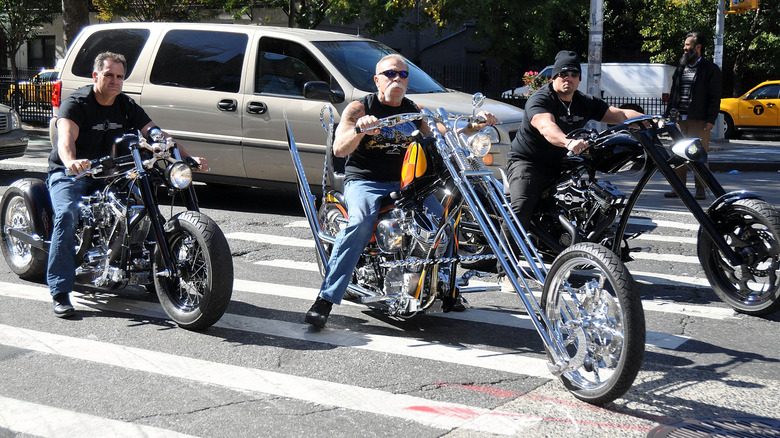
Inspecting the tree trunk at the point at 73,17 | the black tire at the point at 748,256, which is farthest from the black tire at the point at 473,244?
the tree trunk at the point at 73,17

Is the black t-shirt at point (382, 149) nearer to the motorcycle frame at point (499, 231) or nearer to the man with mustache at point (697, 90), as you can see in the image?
the motorcycle frame at point (499, 231)

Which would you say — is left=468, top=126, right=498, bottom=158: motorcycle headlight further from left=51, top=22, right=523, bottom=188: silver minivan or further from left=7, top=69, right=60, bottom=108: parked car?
left=7, top=69, right=60, bottom=108: parked car

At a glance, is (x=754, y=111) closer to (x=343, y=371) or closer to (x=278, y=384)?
(x=343, y=371)

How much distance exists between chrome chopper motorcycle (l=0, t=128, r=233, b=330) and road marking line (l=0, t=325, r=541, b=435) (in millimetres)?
503

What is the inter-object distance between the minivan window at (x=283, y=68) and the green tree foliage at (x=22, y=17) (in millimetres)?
31610

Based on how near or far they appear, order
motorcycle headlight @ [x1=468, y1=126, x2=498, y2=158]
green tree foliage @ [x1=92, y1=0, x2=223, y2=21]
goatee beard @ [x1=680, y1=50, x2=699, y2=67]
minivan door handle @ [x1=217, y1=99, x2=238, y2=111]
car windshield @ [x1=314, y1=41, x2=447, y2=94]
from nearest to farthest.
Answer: motorcycle headlight @ [x1=468, y1=126, x2=498, y2=158]
car windshield @ [x1=314, y1=41, x2=447, y2=94]
minivan door handle @ [x1=217, y1=99, x2=238, y2=111]
goatee beard @ [x1=680, y1=50, x2=699, y2=67]
green tree foliage @ [x1=92, y1=0, x2=223, y2=21]

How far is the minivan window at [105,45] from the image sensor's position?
35.2 ft

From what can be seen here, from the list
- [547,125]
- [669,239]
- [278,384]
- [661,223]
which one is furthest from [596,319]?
[661,223]

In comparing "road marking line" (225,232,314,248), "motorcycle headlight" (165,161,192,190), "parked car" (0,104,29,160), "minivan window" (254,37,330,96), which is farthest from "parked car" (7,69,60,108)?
"motorcycle headlight" (165,161,192,190)

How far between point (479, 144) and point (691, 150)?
1.52m

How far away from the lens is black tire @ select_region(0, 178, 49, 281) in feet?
22.0

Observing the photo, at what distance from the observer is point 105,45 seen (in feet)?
35.7

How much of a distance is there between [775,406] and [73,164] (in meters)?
4.19

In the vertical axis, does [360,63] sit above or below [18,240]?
above
